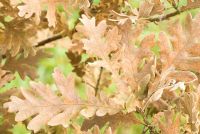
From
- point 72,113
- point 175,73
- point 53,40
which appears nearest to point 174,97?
point 175,73

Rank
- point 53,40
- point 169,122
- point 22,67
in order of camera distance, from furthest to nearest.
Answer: point 53,40 → point 22,67 → point 169,122

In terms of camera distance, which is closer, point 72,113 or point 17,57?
point 72,113

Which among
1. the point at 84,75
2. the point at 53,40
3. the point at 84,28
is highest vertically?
the point at 84,28

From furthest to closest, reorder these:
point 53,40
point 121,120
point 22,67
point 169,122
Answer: point 53,40
point 22,67
point 121,120
point 169,122

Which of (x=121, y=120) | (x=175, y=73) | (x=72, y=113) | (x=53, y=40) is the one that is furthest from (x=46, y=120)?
(x=53, y=40)

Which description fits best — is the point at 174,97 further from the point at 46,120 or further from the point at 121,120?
the point at 46,120

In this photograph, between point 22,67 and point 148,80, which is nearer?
point 148,80

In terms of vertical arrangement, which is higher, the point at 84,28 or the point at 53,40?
the point at 84,28

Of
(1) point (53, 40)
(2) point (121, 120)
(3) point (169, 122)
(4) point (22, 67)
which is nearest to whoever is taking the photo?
(3) point (169, 122)

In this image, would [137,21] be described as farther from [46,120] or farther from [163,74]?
[46,120]
